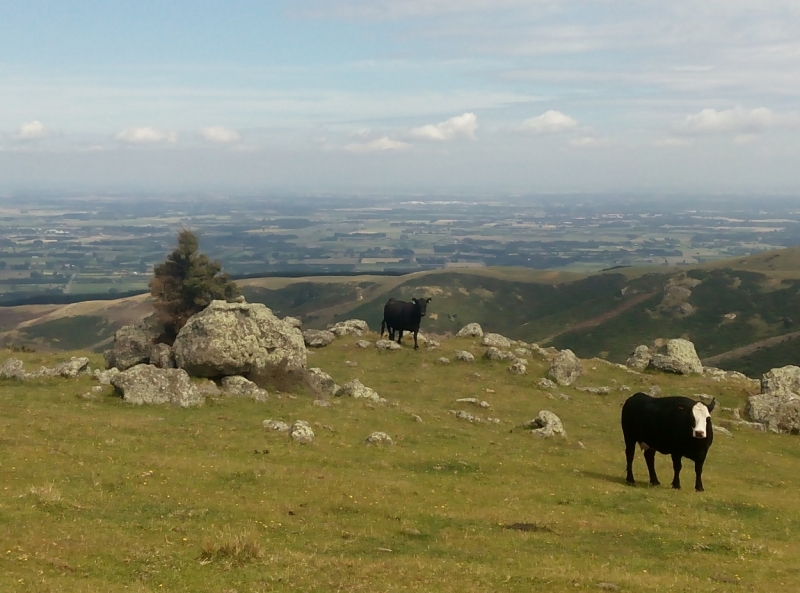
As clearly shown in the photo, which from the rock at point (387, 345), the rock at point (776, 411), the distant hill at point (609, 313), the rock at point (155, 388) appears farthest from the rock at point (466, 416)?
the distant hill at point (609, 313)

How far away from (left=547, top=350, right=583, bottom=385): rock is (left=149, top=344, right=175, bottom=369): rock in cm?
3006

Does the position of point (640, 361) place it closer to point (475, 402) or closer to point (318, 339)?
point (475, 402)

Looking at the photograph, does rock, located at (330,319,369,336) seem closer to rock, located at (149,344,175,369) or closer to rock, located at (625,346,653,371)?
rock, located at (149,344,175,369)

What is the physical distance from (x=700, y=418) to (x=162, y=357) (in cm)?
3306

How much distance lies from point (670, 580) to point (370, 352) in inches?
1753

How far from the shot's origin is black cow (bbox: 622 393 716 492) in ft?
77.7

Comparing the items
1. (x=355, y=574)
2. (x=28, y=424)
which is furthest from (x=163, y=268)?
(x=355, y=574)

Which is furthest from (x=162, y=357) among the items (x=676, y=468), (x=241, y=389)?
(x=676, y=468)

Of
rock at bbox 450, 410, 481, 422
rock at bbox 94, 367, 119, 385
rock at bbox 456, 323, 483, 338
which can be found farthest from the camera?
rock at bbox 456, 323, 483, 338

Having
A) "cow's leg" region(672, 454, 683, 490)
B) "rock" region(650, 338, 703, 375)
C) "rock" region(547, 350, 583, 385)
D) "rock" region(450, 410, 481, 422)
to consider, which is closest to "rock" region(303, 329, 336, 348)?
"rock" region(547, 350, 583, 385)

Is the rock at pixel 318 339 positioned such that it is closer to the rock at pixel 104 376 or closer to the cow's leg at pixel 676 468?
the rock at pixel 104 376

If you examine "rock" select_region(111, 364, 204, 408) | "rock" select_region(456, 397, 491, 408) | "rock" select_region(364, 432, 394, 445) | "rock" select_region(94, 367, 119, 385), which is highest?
"rock" select_region(111, 364, 204, 408)

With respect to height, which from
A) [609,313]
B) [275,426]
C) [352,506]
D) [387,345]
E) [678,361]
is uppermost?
[352,506]

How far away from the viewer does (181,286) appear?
49.8 meters
